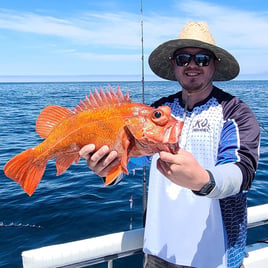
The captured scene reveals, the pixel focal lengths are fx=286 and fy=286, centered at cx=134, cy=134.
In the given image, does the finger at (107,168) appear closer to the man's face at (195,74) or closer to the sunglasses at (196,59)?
the man's face at (195,74)

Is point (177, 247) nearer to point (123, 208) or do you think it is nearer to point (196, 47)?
point (196, 47)

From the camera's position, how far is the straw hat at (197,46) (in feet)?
9.89

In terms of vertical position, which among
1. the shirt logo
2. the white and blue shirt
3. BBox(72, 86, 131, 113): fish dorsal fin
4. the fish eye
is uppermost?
BBox(72, 86, 131, 113): fish dorsal fin

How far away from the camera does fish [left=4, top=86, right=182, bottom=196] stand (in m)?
2.33

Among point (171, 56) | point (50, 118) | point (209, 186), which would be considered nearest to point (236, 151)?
point (209, 186)

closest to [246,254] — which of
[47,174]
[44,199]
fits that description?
[44,199]

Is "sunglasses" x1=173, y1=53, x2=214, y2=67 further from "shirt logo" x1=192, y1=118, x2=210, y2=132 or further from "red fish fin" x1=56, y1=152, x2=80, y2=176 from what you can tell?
"red fish fin" x1=56, y1=152, x2=80, y2=176

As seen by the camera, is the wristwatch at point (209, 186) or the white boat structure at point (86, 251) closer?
the wristwatch at point (209, 186)

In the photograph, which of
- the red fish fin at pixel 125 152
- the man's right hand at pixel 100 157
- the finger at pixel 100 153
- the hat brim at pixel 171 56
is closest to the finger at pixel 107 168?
the man's right hand at pixel 100 157

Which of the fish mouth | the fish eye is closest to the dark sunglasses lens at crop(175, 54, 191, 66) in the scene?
the fish eye

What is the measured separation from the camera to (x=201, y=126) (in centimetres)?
291

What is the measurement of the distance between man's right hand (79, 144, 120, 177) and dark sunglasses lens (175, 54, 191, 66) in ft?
4.29

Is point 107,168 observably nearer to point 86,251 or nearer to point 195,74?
point 86,251

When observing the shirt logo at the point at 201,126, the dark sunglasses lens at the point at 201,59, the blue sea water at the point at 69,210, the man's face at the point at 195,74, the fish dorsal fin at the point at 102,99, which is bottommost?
the blue sea water at the point at 69,210
